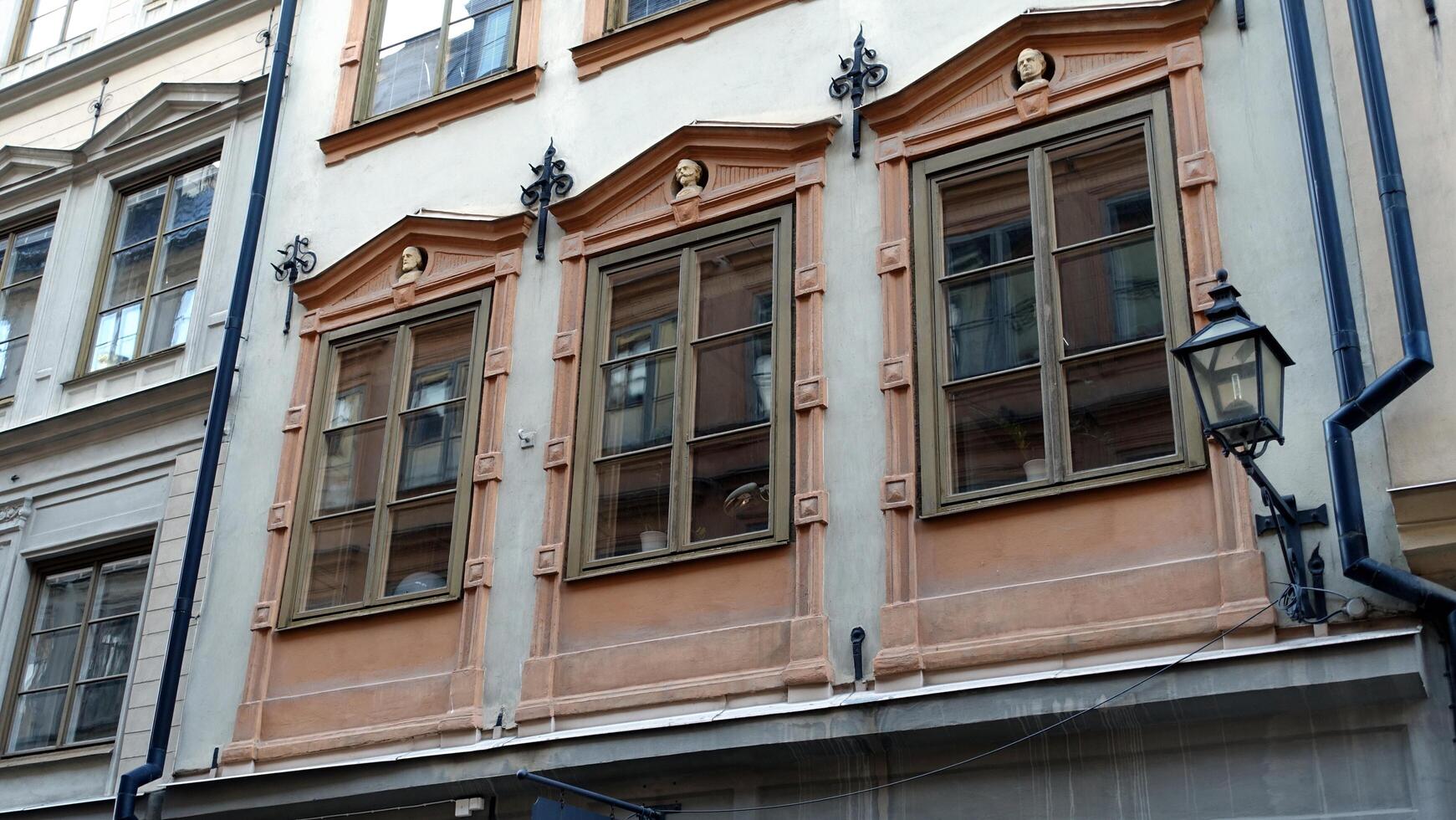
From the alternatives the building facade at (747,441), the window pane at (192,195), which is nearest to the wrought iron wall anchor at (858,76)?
the building facade at (747,441)

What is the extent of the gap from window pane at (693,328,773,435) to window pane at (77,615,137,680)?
16.5ft

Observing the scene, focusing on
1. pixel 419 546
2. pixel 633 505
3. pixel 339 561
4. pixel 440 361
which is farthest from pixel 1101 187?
pixel 339 561

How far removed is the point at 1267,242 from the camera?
26.4 feet

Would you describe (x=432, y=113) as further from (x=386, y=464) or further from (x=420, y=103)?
(x=386, y=464)

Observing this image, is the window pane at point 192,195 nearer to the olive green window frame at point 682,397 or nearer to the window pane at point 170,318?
the window pane at point 170,318

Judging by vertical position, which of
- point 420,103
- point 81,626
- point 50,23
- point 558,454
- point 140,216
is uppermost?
point 50,23

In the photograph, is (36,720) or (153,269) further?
(153,269)

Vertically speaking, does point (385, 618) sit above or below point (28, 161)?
below

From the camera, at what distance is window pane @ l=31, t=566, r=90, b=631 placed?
12.6 meters

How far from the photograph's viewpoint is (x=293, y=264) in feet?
39.8

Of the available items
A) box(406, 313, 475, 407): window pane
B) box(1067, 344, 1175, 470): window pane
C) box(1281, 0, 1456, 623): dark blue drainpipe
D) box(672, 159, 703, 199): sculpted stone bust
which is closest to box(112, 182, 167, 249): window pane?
box(406, 313, 475, 407): window pane

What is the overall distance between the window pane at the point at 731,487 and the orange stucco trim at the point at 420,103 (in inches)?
139

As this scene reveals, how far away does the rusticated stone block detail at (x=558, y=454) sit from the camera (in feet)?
32.9

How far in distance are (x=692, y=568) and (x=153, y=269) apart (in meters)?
6.52
